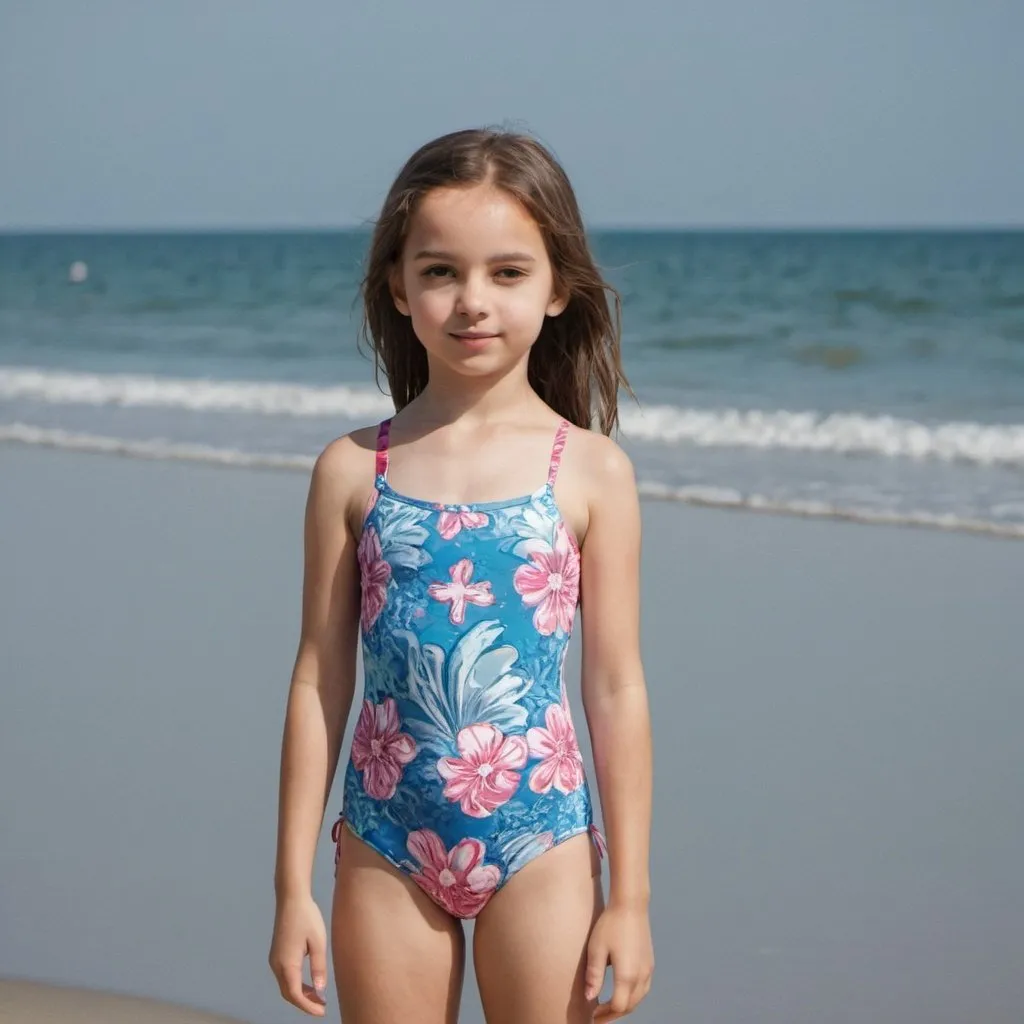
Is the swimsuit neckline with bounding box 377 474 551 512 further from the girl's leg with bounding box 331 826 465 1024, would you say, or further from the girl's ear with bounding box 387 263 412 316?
the girl's leg with bounding box 331 826 465 1024

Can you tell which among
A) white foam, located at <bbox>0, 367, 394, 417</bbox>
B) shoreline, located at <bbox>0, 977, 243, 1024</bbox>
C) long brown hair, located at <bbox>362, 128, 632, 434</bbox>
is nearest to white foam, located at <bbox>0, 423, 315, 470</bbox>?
white foam, located at <bbox>0, 367, 394, 417</bbox>

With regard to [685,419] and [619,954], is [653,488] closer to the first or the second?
[685,419]

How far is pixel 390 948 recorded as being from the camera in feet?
6.96

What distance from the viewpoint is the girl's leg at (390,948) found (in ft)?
6.96

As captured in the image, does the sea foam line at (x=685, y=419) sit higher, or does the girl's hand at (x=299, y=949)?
the sea foam line at (x=685, y=419)

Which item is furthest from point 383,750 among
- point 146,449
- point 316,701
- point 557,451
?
point 146,449

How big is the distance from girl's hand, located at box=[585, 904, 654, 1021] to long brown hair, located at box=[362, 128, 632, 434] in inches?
29.4

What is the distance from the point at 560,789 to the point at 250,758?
8.05 feet

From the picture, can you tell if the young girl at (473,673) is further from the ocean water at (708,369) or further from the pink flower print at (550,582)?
the ocean water at (708,369)

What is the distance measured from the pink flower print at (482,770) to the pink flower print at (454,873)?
0.06m

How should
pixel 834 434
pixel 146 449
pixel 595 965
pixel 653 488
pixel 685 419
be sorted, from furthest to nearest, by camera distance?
pixel 685 419
pixel 834 434
pixel 146 449
pixel 653 488
pixel 595 965

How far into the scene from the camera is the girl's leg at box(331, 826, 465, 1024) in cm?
212

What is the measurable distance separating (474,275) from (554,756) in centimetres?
68

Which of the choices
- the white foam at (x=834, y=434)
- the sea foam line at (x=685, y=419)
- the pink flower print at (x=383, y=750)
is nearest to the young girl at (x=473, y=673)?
the pink flower print at (x=383, y=750)
